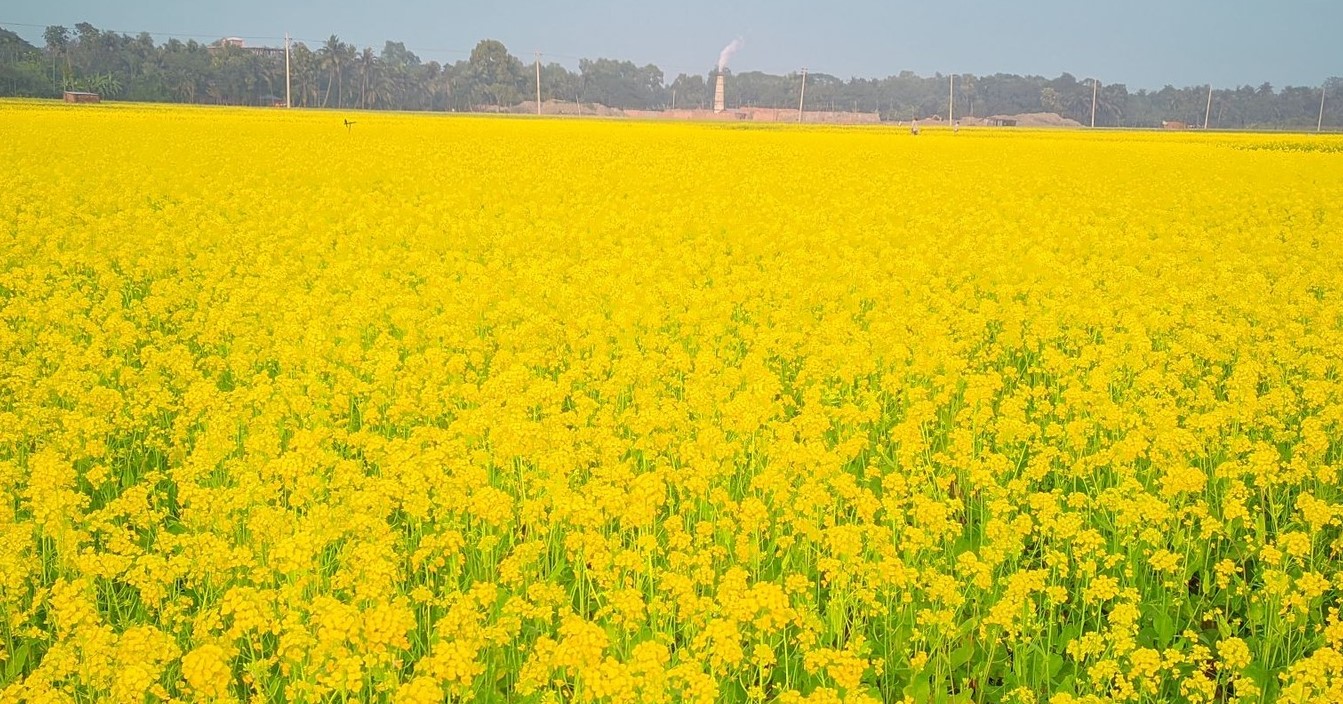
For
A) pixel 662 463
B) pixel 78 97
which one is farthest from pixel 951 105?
pixel 662 463

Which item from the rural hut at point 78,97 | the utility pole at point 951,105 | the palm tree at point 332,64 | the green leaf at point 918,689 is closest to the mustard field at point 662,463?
the green leaf at point 918,689

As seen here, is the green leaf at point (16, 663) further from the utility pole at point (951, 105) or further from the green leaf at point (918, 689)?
the utility pole at point (951, 105)

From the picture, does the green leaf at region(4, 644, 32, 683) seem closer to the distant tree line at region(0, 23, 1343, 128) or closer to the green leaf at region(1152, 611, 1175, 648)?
the green leaf at region(1152, 611, 1175, 648)

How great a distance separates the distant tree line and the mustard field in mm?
90034

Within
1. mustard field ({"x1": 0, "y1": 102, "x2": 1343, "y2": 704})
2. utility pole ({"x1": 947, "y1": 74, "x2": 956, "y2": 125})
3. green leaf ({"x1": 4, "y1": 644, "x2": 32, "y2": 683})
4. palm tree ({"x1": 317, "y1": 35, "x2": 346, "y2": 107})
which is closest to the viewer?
mustard field ({"x1": 0, "y1": 102, "x2": 1343, "y2": 704})

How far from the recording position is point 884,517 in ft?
16.5

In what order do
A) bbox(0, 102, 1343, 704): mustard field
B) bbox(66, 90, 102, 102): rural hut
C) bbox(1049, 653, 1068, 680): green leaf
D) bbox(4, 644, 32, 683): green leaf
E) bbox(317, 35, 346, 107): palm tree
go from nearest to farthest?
bbox(0, 102, 1343, 704): mustard field → bbox(4, 644, 32, 683): green leaf → bbox(1049, 653, 1068, 680): green leaf → bbox(66, 90, 102, 102): rural hut → bbox(317, 35, 346, 107): palm tree

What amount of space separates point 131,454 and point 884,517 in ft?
15.4

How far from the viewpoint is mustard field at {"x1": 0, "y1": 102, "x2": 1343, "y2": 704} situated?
3.90 meters

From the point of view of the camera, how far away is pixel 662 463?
5.82 meters

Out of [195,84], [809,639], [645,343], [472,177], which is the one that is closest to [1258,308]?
[645,343]

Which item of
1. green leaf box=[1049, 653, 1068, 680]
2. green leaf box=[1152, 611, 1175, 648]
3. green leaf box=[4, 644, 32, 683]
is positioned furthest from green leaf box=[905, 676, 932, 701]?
green leaf box=[4, 644, 32, 683]

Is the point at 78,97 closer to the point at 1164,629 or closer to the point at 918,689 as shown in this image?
→ the point at 918,689

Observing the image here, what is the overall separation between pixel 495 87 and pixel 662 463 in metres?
148
